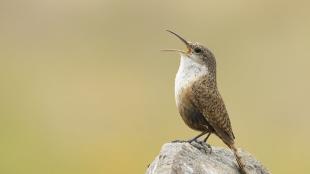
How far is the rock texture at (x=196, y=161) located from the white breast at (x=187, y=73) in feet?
2.13

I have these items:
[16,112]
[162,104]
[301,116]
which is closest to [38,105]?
[16,112]

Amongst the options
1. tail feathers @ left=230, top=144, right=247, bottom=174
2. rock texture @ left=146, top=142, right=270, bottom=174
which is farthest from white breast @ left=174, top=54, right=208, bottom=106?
tail feathers @ left=230, top=144, right=247, bottom=174

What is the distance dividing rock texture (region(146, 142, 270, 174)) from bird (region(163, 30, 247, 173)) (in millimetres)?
133

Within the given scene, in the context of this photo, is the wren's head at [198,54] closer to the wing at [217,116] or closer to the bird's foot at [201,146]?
the wing at [217,116]

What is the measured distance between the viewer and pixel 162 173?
10273 millimetres

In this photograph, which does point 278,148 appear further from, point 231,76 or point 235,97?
point 231,76

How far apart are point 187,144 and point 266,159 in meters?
10.2

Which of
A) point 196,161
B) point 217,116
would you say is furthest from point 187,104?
point 196,161

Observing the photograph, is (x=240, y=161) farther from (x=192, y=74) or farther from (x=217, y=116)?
(x=192, y=74)

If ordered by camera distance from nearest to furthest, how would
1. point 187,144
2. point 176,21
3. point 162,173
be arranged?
point 162,173 < point 187,144 < point 176,21

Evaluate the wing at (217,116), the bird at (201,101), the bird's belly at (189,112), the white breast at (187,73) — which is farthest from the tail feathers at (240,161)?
the white breast at (187,73)

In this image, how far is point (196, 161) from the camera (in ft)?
35.2

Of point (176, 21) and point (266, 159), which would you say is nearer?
point (266, 159)

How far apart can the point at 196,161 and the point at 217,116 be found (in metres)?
0.88
